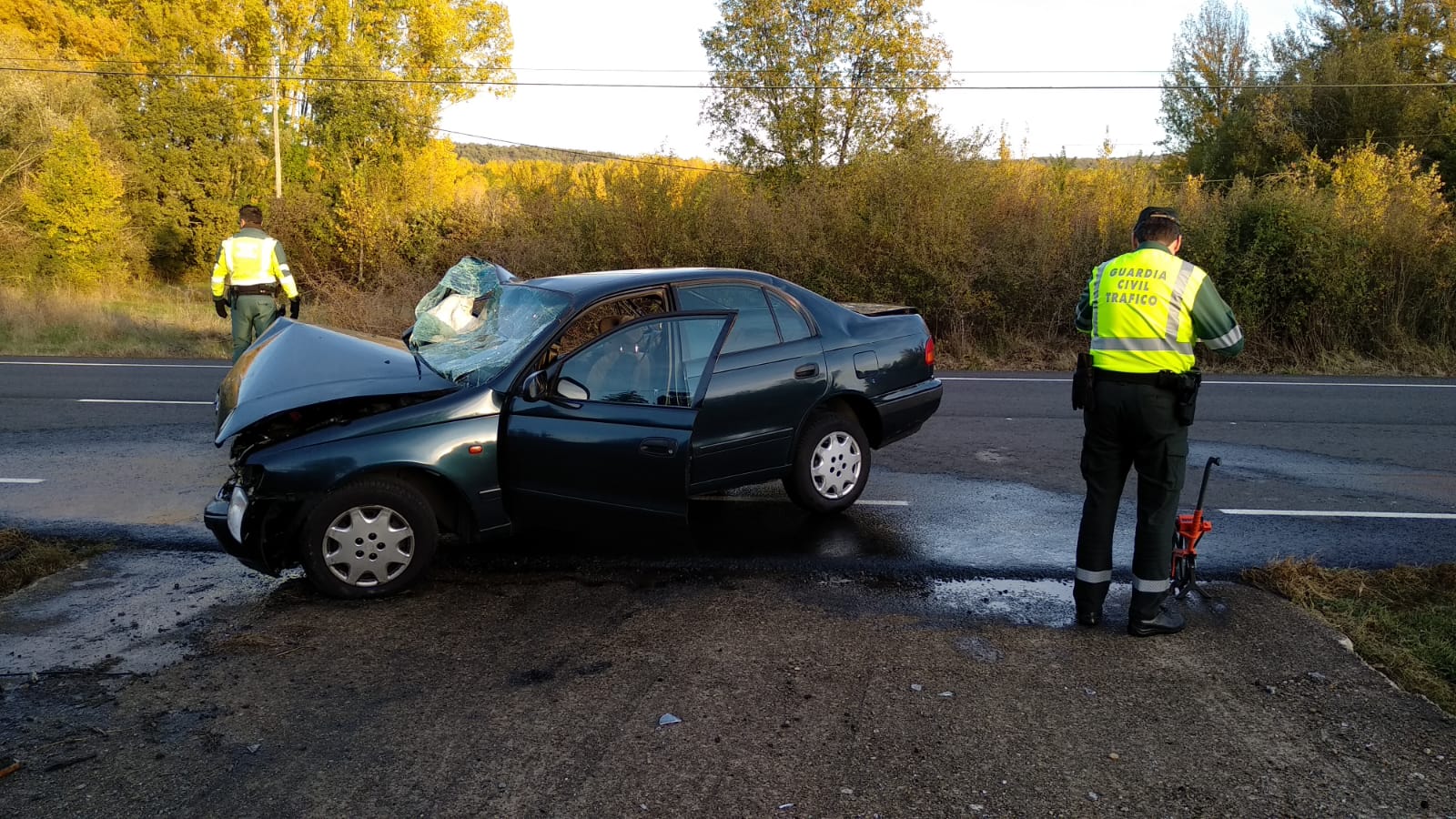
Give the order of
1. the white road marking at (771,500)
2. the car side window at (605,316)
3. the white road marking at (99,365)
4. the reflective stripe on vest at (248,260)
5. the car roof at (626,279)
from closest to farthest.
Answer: the car side window at (605,316), the car roof at (626,279), the white road marking at (771,500), the reflective stripe on vest at (248,260), the white road marking at (99,365)

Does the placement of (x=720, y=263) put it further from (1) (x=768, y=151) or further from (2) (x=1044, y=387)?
(1) (x=768, y=151)

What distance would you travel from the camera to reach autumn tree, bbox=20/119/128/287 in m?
29.5

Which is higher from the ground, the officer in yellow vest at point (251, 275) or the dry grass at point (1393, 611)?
the officer in yellow vest at point (251, 275)

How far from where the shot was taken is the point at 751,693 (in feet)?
13.2

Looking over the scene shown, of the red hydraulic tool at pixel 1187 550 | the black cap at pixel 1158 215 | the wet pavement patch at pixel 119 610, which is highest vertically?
the black cap at pixel 1158 215

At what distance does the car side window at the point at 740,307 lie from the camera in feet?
19.9

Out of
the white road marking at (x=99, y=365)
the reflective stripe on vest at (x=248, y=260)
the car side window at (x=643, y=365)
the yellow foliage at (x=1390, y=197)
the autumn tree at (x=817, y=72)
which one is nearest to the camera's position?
the car side window at (x=643, y=365)

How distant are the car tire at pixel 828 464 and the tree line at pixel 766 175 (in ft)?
35.5

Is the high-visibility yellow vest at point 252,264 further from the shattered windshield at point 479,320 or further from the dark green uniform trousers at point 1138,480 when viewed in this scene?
the dark green uniform trousers at point 1138,480

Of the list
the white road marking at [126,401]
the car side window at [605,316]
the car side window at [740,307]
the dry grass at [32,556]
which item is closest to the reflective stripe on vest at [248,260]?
the white road marking at [126,401]

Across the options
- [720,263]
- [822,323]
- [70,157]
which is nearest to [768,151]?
[720,263]

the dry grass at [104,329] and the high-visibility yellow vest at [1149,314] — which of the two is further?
the dry grass at [104,329]

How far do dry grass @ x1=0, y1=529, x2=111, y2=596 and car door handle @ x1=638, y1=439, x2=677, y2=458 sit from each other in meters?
3.28

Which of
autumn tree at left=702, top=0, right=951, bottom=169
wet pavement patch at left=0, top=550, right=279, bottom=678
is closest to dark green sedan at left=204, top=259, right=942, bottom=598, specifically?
wet pavement patch at left=0, top=550, right=279, bottom=678
